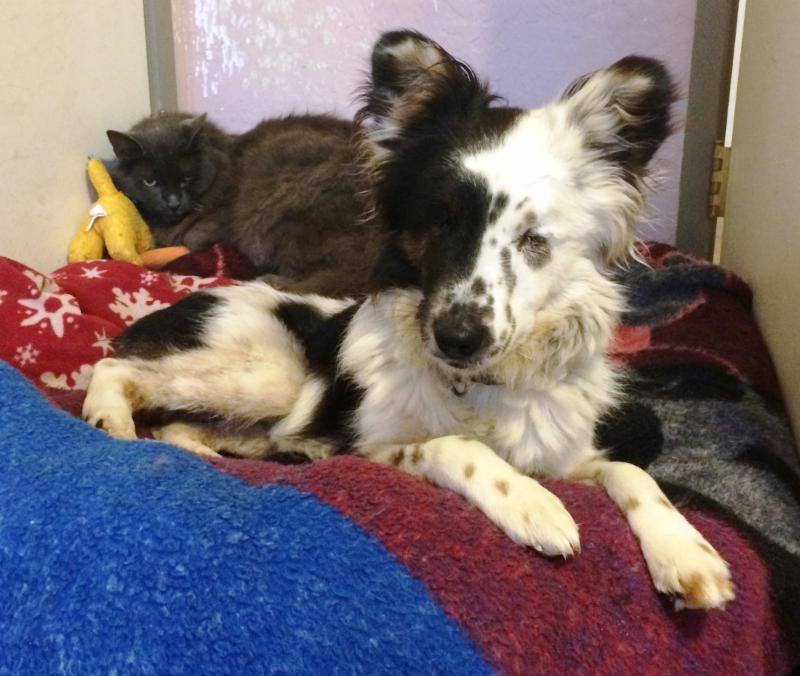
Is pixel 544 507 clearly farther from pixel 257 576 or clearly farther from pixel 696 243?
pixel 696 243

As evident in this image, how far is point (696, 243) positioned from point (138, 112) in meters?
3.01

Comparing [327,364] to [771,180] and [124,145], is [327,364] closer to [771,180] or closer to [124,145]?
[771,180]

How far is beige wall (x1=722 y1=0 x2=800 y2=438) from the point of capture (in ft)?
7.22

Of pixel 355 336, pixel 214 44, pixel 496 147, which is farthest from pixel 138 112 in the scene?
pixel 496 147

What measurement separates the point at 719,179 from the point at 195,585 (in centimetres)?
324

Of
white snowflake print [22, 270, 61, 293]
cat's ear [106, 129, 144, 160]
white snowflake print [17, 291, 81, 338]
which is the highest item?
cat's ear [106, 129, 144, 160]

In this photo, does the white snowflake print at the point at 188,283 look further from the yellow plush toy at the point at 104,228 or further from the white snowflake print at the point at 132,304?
the yellow plush toy at the point at 104,228

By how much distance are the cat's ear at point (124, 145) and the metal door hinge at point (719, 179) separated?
2.79m

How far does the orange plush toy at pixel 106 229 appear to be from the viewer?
3162 millimetres

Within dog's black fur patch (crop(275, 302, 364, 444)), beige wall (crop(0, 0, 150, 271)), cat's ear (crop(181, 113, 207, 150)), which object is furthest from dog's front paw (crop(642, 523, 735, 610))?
cat's ear (crop(181, 113, 207, 150))

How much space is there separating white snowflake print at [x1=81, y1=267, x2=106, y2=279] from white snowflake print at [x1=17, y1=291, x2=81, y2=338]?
1.06 feet

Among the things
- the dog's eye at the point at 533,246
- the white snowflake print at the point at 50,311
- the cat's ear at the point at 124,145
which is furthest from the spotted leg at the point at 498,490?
the cat's ear at the point at 124,145

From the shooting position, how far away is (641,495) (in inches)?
56.6

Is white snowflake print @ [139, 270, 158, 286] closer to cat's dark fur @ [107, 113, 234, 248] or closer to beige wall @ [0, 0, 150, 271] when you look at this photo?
beige wall @ [0, 0, 150, 271]
